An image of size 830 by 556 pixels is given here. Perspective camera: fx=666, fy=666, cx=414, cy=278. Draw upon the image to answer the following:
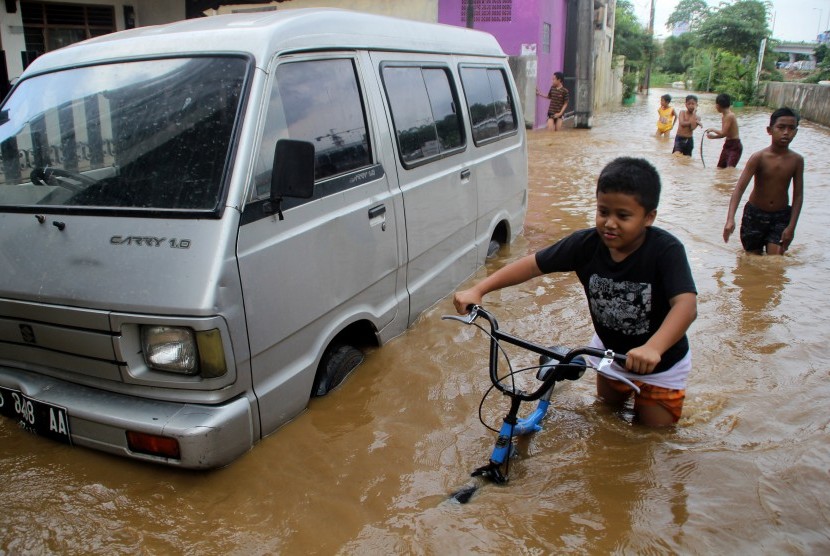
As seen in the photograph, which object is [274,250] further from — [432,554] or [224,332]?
[432,554]

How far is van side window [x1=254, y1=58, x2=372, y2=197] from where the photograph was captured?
3221mm

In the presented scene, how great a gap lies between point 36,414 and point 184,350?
88cm

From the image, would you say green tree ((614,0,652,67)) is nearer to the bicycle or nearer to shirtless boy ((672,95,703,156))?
shirtless boy ((672,95,703,156))

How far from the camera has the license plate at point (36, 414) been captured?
2.98 metres

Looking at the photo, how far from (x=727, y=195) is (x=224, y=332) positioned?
33.0ft

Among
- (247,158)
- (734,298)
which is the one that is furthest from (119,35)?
(734,298)

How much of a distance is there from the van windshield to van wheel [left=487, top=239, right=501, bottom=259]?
3.47m

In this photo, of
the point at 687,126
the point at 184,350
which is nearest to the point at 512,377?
the point at 184,350

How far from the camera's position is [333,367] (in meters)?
3.70

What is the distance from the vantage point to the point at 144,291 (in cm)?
278

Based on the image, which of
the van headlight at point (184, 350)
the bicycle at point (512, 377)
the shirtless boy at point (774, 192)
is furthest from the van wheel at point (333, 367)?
the shirtless boy at point (774, 192)

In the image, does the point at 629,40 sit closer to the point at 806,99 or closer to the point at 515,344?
the point at 806,99

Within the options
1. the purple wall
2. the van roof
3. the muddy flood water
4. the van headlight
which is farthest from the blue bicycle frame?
the purple wall

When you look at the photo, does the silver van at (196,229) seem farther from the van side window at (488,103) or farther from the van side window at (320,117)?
the van side window at (488,103)
